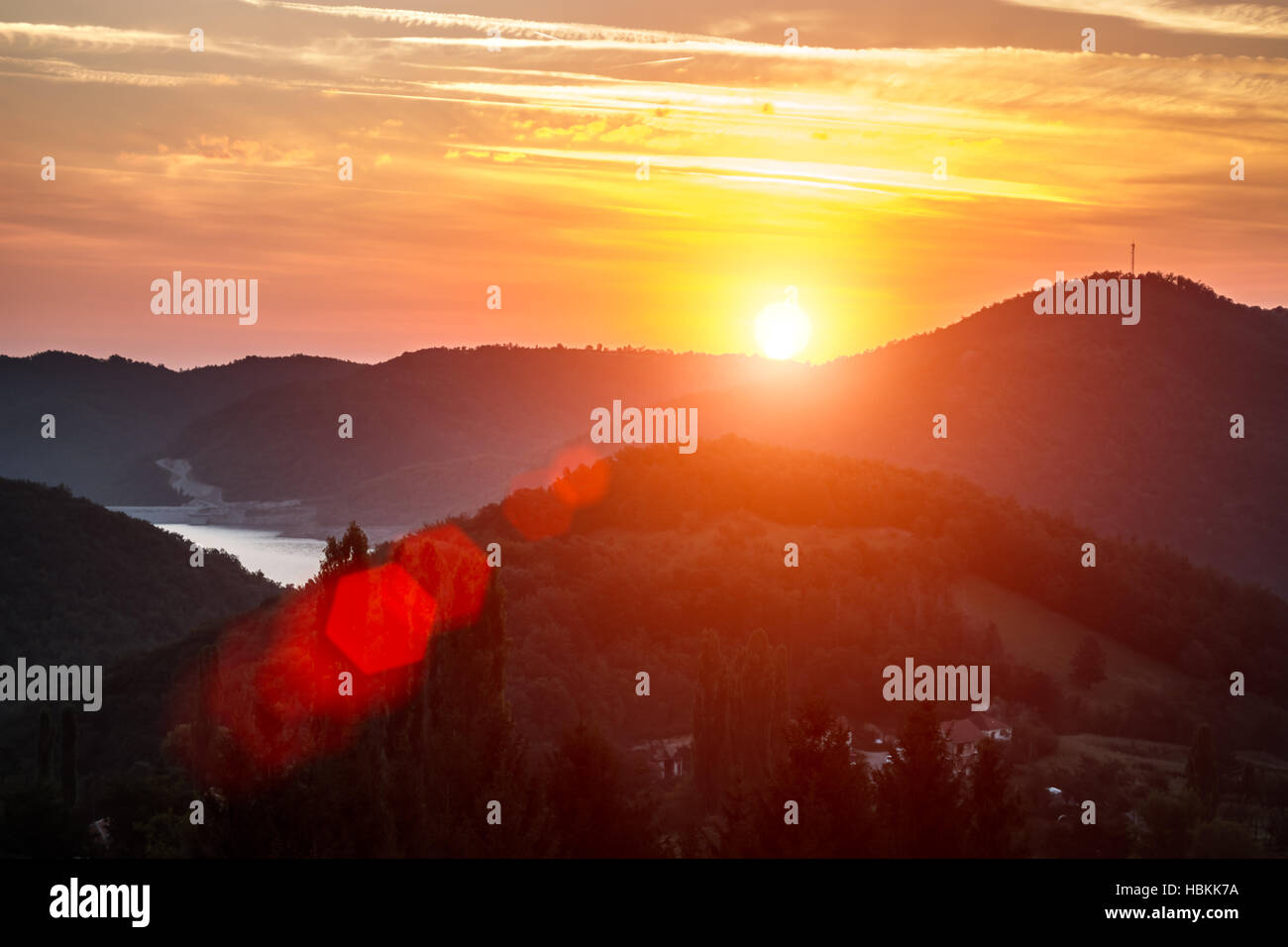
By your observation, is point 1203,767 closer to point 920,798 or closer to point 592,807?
point 920,798

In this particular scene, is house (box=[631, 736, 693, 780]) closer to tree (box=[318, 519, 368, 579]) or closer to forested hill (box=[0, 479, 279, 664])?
tree (box=[318, 519, 368, 579])

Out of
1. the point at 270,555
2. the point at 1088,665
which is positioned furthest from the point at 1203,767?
the point at 270,555

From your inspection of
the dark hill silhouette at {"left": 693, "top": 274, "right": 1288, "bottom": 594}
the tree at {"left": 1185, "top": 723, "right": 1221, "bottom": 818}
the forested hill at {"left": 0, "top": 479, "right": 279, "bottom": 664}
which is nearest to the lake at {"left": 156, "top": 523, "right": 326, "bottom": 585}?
the forested hill at {"left": 0, "top": 479, "right": 279, "bottom": 664}

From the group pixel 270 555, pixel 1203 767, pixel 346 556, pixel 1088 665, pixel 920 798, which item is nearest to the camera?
pixel 920 798

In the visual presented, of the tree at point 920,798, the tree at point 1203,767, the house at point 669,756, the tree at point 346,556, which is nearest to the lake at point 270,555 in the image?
the house at point 669,756

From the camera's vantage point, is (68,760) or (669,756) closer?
(68,760)
